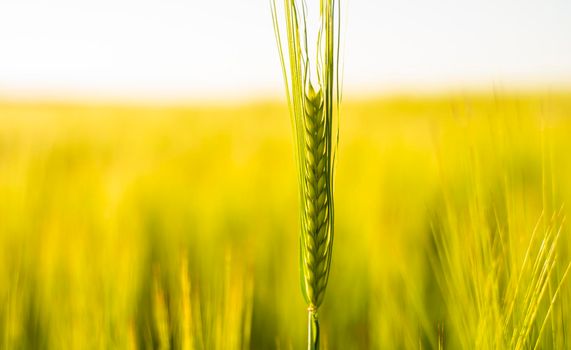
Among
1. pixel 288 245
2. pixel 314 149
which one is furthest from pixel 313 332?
pixel 288 245

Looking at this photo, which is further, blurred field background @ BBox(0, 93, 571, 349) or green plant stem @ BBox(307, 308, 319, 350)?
→ blurred field background @ BBox(0, 93, 571, 349)

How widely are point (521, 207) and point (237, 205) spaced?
770 millimetres

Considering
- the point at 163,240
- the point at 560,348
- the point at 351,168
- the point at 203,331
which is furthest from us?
the point at 351,168

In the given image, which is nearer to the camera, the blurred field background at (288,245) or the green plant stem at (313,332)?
the green plant stem at (313,332)

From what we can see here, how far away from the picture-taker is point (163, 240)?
1.32 meters

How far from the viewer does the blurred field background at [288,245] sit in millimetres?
630

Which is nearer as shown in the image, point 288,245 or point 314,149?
point 314,149

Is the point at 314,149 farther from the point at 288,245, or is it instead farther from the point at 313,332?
the point at 288,245

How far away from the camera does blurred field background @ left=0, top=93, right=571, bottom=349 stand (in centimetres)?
63

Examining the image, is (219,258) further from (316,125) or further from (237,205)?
(316,125)

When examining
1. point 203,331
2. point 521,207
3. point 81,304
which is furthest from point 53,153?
point 521,207

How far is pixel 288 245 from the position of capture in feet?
3.84

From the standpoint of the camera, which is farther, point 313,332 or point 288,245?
point 288,245

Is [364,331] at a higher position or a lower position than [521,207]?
lower
